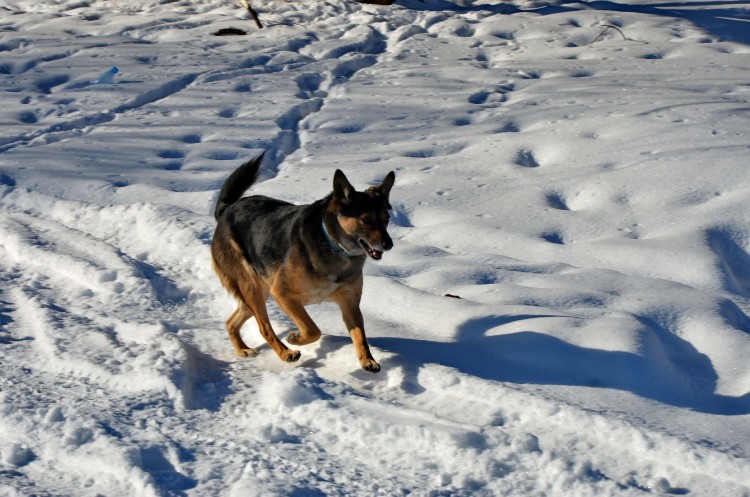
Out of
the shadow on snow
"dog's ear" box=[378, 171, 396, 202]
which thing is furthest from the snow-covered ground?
"dog's ear" box=[378, 171, 396, 202]

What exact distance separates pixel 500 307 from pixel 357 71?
23.0 ft

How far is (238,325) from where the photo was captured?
4875 mm

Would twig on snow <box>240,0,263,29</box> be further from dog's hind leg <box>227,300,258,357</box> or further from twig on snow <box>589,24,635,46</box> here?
dog's hind leg <box>227,300,258,357</box>

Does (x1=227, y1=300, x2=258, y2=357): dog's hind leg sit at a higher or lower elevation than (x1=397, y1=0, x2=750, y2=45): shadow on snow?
lower

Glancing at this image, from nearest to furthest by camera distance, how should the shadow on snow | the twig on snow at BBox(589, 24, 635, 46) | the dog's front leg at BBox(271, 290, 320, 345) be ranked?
the dog's front leg at BBox(271, 290, 320, 345)
the twig on snow at BBox(589, 24, 635, 46)
the shadow on snow

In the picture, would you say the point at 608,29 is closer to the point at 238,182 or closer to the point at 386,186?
the point at 238,182

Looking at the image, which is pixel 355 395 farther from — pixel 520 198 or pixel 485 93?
pixel 485 93

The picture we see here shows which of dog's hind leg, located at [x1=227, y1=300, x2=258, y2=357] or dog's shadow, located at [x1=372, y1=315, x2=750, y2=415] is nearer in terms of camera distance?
dog's shadow, located at [x1=372, y1=315, x2=750, y2=415]

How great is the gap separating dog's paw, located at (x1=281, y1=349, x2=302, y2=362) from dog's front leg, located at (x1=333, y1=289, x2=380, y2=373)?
0.31 metres

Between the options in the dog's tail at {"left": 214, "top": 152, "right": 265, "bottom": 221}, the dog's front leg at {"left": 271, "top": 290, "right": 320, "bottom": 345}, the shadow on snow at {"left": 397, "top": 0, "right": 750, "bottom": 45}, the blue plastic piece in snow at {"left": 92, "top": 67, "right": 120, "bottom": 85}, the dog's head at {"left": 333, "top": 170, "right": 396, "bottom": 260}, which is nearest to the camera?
the dog's head at {"left": 333, "top": 170, "right": 396, "bottom": 260}

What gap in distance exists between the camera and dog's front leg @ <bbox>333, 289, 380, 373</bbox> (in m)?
4.38

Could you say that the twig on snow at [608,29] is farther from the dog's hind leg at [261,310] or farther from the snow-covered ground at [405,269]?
the dog's hind leg at [261,310]

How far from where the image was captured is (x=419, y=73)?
11.0 m

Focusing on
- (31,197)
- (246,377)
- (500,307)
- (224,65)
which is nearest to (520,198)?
A: (500,307)
